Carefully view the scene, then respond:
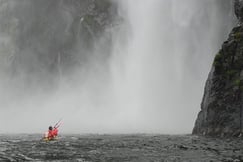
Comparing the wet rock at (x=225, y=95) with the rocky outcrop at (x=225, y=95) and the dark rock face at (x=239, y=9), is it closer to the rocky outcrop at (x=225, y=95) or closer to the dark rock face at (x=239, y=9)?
the rocky outcrop at (x=225, y=95)

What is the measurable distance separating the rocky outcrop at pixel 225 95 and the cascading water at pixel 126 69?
14.0 m

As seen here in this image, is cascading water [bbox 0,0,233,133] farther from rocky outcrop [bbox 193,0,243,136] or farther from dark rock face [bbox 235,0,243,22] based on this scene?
dark rock face [bbox 235,0,243,22]

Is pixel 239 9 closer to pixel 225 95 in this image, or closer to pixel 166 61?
pixel 225 95

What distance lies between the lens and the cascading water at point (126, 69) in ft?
230

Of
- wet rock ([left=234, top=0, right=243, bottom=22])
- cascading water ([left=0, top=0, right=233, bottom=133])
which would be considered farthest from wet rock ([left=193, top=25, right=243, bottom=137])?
cascading water ([left=0, top=0, right=233, bottom=133])

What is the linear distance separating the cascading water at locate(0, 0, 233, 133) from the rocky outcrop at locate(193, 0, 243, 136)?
550 inches

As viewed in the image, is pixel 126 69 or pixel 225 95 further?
pixel 126 69

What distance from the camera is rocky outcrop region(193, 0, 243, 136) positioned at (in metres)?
40.0

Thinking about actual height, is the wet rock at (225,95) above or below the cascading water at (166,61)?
below

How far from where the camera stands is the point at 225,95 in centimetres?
4216

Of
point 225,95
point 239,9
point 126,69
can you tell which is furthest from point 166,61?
point 225,95

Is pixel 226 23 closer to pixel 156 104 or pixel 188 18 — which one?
pixel 188 18

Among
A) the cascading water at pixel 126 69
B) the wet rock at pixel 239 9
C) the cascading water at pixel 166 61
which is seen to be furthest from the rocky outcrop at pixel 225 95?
the cascading water at pixel 166 61

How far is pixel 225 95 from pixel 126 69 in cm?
4167
